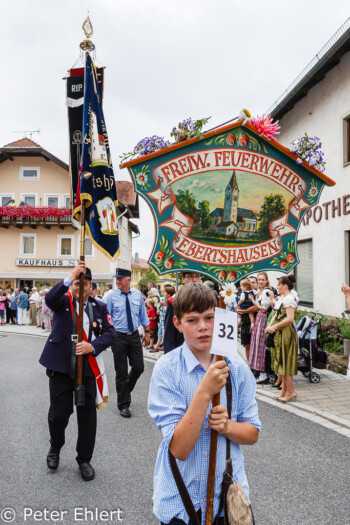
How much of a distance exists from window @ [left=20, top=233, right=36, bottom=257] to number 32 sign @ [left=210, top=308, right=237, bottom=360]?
3152cm

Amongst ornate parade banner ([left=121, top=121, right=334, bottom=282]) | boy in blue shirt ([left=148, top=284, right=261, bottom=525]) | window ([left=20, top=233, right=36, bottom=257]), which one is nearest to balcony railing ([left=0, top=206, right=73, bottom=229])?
window ([left=20, top=233, right=36, bottom=257])

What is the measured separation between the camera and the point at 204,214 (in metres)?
2.75

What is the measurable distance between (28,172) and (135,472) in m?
31.3

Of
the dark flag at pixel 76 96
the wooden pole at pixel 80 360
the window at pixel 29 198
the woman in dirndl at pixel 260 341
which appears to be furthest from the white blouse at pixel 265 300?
the window at pixel 29 198

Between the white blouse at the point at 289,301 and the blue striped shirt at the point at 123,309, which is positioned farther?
the white blouse at the point at 289,301

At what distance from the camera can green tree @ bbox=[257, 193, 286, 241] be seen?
2877 millimetres

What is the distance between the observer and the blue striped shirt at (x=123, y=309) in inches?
234

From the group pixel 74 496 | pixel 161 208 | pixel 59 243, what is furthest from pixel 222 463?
pixel 59 243

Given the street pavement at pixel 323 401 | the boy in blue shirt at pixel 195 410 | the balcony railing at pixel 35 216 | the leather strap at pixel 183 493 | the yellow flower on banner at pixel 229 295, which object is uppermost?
the balcony railing at pixel 35 216

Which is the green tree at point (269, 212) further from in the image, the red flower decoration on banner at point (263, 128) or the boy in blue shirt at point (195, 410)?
the boy in blue shirt at point (195, 410)

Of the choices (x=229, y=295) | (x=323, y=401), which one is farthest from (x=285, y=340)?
(x=229, y=295)

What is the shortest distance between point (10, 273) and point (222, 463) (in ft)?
104

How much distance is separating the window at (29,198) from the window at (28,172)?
4.26 feet

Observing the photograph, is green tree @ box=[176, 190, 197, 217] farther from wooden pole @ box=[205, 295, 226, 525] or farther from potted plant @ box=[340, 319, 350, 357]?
potted plant @ box=[340, 319, 350, 357]
